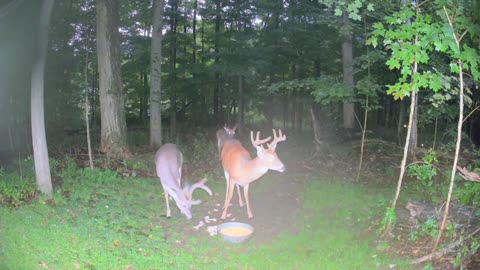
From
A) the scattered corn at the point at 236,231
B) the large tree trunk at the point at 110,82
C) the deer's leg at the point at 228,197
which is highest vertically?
the large tree trunk at the point at 110,82

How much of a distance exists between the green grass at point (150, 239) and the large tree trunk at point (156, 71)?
3.88 meters

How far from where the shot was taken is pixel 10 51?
590 cm

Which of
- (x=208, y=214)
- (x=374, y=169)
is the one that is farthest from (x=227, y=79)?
(x=208, y=214)

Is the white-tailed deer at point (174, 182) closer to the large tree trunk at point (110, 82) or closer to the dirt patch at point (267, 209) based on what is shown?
the dirt patch at point (267, 209)

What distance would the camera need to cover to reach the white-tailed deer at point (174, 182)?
621 centimetres

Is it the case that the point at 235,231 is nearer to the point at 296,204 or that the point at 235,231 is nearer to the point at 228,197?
the point at 228,197

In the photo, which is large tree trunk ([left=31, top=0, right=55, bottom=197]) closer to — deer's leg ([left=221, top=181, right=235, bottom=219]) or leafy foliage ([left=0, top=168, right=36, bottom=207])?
leafy foliage ([left=0, top=168, right=36, bottom=207])

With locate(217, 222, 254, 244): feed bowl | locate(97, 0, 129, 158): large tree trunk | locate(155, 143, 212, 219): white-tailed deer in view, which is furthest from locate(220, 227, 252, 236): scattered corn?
locate(97, 0, 129, 158): large tree trunk

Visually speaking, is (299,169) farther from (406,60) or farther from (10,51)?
(10,51)

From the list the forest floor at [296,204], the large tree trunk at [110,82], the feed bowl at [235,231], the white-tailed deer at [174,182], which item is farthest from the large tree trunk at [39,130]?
the feed bowl at [235,231]

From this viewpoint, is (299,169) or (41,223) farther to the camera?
(299,169)

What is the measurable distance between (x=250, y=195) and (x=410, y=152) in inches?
130

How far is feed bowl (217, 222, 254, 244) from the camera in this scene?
577 cm

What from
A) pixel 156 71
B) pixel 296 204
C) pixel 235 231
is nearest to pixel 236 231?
pixel 235 231
